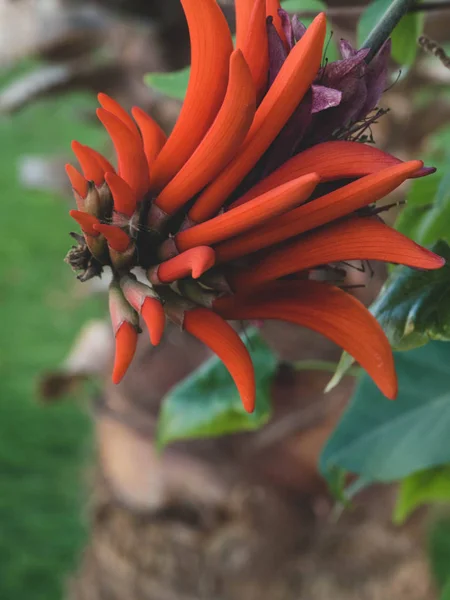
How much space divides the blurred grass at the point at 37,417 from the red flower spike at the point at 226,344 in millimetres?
1253

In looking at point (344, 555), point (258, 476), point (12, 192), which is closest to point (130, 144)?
point (258, 476)

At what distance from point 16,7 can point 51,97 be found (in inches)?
8.2

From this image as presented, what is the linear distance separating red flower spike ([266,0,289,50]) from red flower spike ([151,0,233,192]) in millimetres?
22

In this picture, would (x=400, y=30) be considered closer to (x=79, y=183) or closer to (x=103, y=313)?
(x=79, y=183)

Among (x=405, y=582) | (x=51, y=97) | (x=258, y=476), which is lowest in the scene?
(x=405, y=582)

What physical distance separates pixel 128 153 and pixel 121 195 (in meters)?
0.02

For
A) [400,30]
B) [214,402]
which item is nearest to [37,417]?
[214,402]

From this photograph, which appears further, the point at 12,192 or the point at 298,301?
the point at 12,192

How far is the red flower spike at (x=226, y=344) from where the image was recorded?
0.26 m

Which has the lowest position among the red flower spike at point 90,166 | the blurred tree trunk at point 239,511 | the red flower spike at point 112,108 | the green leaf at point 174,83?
the blurred tree trunk at point 239,511

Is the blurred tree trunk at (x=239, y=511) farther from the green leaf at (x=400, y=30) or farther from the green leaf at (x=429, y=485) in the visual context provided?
the green leaf at (x=400, y=30)

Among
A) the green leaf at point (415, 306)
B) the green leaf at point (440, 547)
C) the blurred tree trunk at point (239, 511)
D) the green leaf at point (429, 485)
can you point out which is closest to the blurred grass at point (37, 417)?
the blurred tree trunk at point (239, 511)

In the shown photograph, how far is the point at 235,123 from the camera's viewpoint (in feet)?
0.77

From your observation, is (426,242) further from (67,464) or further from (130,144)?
(67,464)
